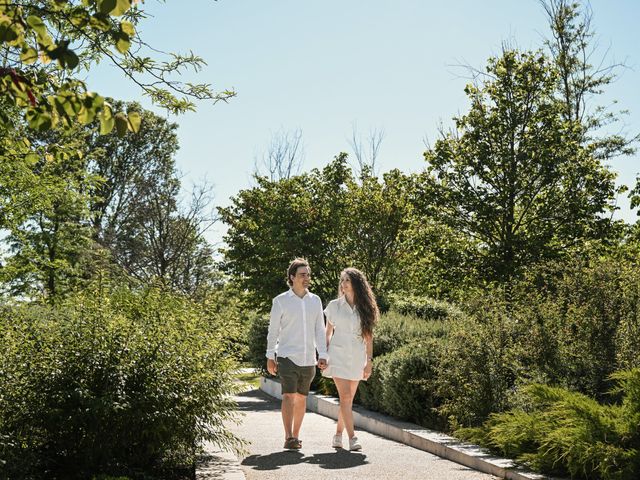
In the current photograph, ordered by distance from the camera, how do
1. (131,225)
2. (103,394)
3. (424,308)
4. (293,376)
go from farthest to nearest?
1. (131,225)
2. (424,308)
3. (293,376)
4. (103,394)

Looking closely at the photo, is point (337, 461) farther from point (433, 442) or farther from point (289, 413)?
point (433, 442)

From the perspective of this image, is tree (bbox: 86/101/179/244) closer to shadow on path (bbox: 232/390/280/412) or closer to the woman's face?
shadow on path (bbox: 232/390/280/412)

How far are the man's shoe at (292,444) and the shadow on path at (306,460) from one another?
Answer: 9 cm

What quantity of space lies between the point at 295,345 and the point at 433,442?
196 cm

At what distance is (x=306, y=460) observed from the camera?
9.02 meters

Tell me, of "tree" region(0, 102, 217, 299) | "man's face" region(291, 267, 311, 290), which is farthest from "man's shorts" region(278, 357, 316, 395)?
"tree" region(0, 102, 217, 299)

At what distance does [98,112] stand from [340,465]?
5.61 metres

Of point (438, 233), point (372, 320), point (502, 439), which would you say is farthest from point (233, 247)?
point (502, 439)

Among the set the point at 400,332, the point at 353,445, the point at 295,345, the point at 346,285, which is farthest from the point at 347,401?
the point at 400,332

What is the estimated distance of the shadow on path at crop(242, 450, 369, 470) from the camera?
8.66 metres

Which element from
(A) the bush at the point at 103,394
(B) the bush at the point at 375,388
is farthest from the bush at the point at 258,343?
(A) the bush at the point at 103,394

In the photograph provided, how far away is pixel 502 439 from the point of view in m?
8.31

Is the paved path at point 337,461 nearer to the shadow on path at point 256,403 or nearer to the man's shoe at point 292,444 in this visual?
the man's shoe at point 292,444

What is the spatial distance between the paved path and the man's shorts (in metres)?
0.72
